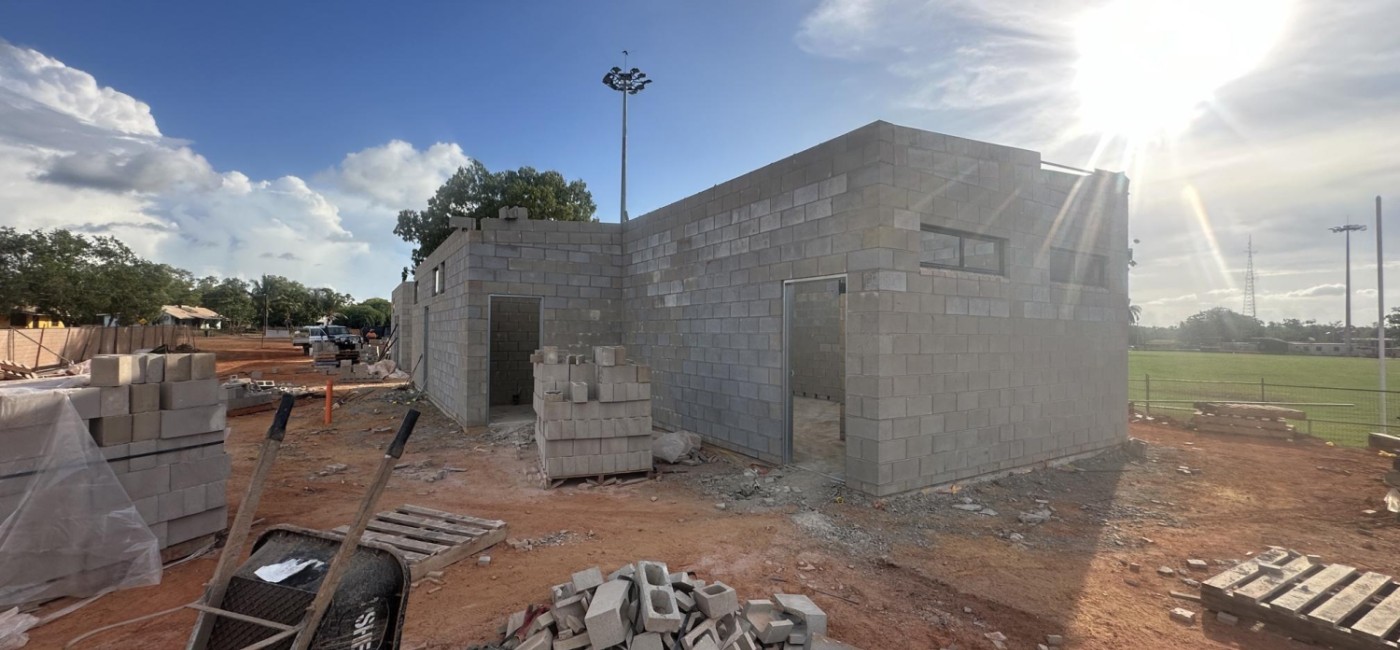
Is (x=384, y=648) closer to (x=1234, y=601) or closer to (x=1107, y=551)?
(x=1234, y=601)

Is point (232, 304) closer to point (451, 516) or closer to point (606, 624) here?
point (451, 516)

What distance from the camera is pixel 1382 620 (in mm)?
3803

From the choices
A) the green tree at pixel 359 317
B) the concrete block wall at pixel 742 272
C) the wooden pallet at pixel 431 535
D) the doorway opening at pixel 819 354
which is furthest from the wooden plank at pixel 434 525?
the green tree at pixel 359 317

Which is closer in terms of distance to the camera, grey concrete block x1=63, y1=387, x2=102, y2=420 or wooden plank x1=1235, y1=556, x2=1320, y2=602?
wooden plank x1=1235, y1=556, x2=1320, y2=602

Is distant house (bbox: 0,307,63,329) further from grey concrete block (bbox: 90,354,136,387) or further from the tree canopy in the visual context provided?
grey concrete block (bbox: 90,354,136,387)

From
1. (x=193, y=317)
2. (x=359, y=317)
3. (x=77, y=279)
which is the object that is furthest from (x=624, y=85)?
(x=193, y=317)

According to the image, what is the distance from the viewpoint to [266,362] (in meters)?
28.1

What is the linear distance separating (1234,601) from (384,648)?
5536 millimetres

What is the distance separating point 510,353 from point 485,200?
18.5 m

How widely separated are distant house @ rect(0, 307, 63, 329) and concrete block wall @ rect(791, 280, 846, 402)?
3740cm

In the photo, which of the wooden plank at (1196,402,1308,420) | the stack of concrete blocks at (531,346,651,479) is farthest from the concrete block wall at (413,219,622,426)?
the wooden plank at (1196,402,1308,420)

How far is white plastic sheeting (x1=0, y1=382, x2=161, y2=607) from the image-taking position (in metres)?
4.12

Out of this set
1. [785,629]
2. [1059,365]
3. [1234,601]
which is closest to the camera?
Result: [785,629]

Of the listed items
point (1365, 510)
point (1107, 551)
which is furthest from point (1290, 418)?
point (1107, 551)
